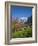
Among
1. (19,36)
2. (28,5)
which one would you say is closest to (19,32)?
(19,36)

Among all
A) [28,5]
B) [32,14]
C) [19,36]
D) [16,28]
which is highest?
[28,5]

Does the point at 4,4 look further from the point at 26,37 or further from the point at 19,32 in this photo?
the point at 26,37

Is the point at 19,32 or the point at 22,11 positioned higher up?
the point at 22,11

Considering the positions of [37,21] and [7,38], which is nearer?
[7,38]

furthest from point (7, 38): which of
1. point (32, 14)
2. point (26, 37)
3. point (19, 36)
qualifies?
point (32, 14)

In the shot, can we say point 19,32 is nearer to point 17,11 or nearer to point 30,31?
point 30,31

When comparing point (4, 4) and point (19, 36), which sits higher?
point (4, 4)

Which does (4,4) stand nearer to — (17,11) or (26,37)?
(17,11)

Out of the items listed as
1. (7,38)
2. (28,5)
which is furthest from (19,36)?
(28,5)

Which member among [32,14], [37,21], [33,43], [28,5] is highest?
[28,5]
